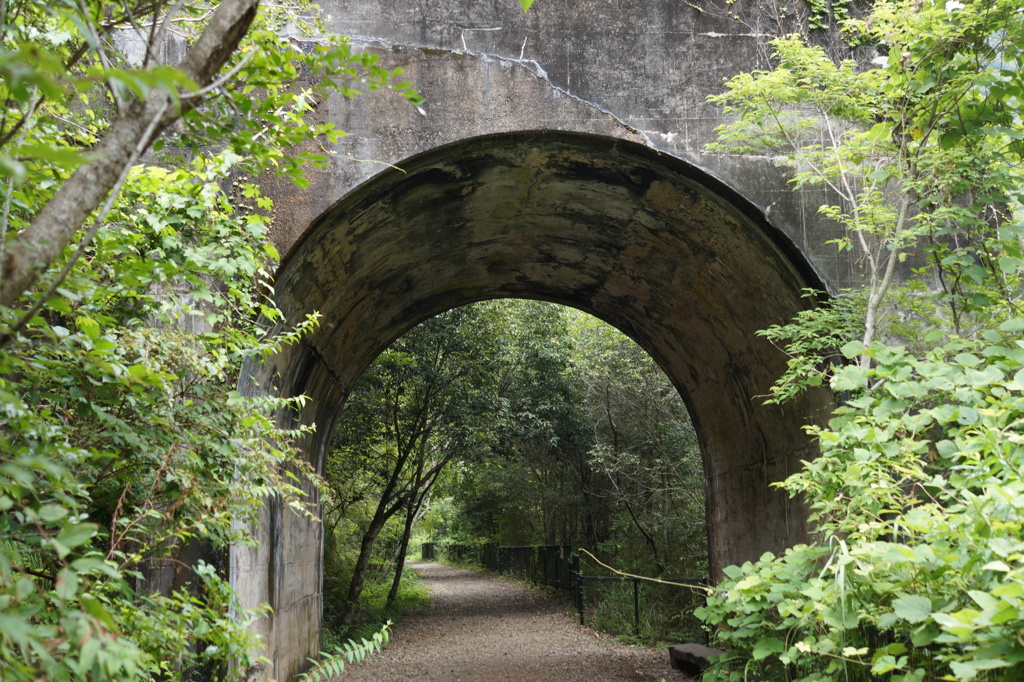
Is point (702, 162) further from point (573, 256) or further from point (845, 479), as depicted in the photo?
point (845, 479)

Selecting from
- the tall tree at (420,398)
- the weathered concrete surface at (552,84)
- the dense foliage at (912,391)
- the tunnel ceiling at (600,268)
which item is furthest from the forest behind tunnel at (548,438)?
the dense foliage at (912,391)

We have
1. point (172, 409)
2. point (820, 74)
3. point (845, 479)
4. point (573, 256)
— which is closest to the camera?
point (172, 409)

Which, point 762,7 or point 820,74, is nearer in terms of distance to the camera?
point 820,74

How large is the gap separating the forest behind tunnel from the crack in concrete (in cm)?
675

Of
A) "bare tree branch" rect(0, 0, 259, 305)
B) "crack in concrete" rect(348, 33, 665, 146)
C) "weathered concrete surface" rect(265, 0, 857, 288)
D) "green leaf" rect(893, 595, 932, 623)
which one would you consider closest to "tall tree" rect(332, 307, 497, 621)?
"weathered concrete surface" rect(265, 0, 857, 288)

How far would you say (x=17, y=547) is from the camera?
2.35 m

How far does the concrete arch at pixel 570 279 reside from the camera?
6.11 m

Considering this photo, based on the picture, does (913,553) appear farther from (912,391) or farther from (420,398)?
(420,398)

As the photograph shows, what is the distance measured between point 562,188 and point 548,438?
896cm

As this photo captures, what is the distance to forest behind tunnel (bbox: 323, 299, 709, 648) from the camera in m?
12.8

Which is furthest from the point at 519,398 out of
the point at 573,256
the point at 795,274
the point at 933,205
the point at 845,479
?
the point at 845,479

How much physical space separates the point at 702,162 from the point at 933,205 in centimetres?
165

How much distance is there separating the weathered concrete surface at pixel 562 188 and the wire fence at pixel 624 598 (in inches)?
116

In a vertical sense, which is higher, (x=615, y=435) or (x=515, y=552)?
(x=615, y=435)
